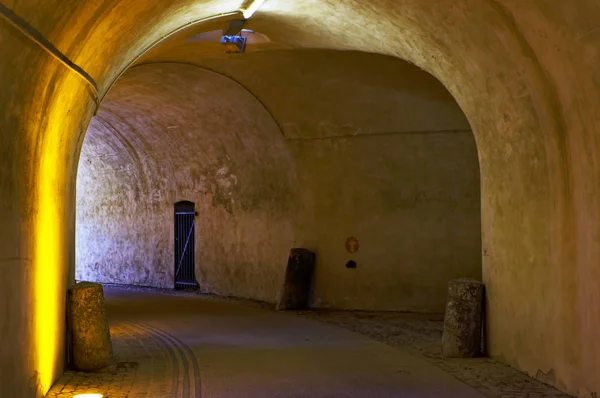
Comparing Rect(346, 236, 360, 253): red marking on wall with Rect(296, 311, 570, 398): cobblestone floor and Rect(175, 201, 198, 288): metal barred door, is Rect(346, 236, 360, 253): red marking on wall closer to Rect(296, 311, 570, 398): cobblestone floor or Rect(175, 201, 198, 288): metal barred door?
Rect(296, 311, 570, 398): cobblestone floor

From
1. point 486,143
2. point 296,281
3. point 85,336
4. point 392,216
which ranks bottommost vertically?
point 85,336

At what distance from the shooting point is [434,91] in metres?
14.5

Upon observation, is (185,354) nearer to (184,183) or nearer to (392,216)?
(392,216)


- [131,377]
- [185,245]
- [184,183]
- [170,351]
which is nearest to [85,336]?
[131,377]

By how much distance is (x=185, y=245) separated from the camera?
826 inches

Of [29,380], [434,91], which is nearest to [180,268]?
[434,91]

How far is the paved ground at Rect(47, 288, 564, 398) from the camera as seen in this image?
7.82m

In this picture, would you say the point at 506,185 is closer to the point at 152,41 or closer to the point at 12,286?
the point at 152,41

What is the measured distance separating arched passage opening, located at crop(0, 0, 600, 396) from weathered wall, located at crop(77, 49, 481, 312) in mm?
4237

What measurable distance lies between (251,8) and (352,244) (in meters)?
6.93

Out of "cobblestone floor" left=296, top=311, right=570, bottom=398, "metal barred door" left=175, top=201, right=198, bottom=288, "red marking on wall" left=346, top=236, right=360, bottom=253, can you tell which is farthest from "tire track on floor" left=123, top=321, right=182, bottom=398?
"metal barred door" left=175, top=201, right=198, bottom=288

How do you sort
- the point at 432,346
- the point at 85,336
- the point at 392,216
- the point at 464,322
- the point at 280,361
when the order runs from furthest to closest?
1. the point at 392,216
2. the point at 432,346
3. the point at 464,322
4. the point at 280,361
5. the point at 85,336

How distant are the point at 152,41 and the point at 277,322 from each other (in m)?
5.91

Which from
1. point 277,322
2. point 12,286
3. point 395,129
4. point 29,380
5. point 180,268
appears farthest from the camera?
point 180,268
